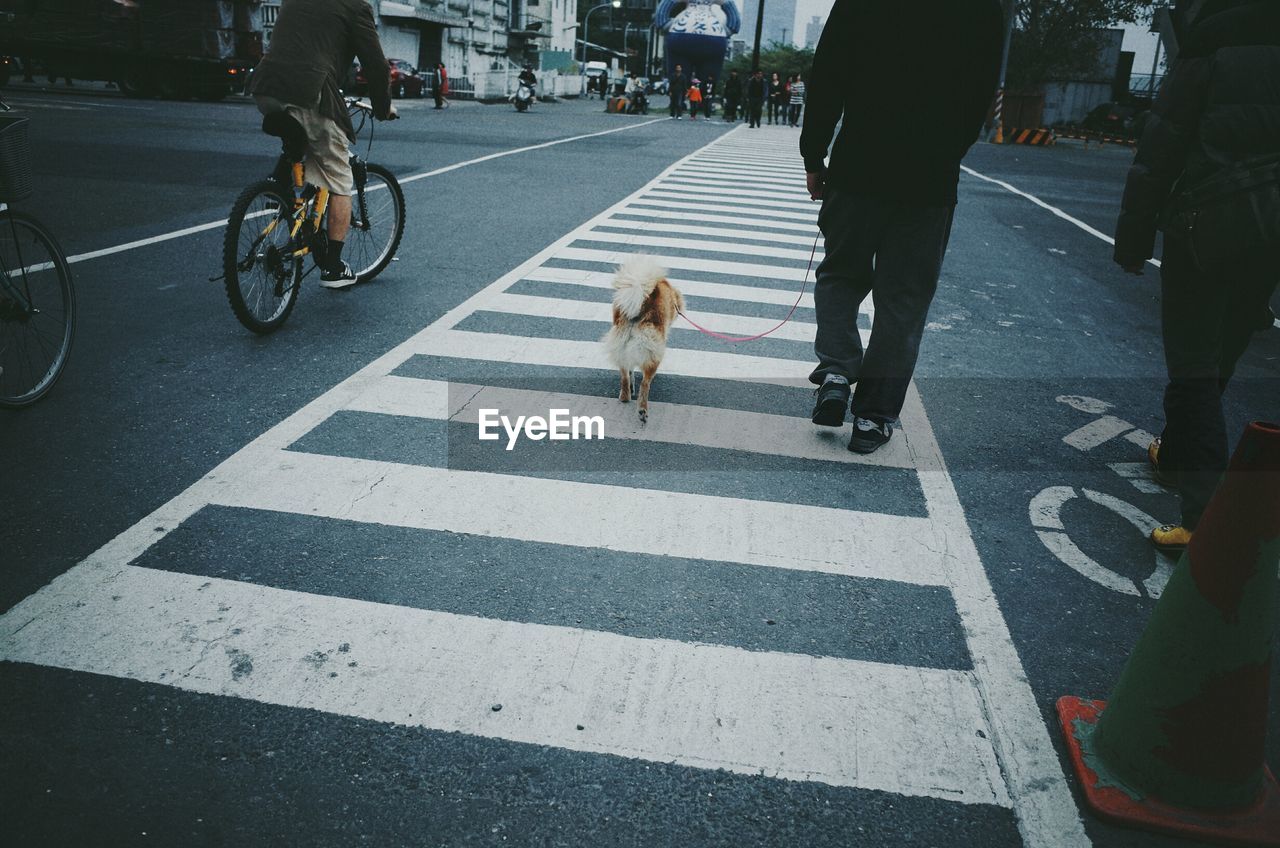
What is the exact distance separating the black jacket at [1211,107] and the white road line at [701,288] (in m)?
3.93

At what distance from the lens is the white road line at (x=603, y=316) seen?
6715 millimetres

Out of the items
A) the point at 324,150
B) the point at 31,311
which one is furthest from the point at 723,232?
the point at 31,311

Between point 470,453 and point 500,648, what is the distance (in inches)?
62.9

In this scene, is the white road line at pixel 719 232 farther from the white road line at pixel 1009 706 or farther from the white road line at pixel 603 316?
the white road line at pixel 1009 706

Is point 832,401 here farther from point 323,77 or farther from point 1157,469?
point 323,77

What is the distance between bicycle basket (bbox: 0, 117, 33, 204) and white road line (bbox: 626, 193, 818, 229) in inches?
336

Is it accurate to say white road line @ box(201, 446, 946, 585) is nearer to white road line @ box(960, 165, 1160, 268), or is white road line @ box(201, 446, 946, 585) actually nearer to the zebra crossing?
the zebra crossing

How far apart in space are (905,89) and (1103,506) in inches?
81.8

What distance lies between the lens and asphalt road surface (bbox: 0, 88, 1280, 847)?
2.31m

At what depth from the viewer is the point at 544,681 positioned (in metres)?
2.73

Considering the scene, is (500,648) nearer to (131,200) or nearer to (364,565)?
(364,565)

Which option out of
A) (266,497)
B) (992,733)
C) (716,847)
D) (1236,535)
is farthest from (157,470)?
(1236,535)

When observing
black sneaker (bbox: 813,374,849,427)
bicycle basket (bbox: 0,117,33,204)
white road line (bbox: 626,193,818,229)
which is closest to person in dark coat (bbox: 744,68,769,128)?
white road line (bbox: 626,193,818,229)

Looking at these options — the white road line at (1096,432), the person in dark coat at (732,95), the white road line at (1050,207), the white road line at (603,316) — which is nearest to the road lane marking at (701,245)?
the white road line at (603,316)
